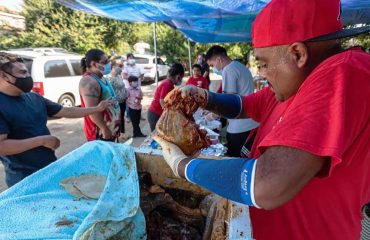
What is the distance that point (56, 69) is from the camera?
9242 mm

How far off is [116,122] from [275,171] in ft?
11.5

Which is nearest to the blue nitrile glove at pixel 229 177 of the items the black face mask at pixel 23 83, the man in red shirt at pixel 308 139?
the man in red shirt at pixel 308 139

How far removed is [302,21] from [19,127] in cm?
227

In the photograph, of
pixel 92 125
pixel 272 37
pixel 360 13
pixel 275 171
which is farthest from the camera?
pixel 360 13

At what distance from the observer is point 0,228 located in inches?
46.1

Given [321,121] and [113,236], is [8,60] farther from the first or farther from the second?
[321,121]

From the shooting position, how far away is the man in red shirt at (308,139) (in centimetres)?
75

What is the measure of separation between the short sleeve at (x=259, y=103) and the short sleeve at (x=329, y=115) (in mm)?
670

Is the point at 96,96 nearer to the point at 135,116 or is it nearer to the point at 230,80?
the point at 230,80

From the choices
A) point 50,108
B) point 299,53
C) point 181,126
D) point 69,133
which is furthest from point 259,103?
point 69,133

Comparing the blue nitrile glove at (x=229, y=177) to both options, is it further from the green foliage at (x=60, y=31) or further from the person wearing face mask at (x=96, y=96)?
the green foliage at (x=60, y=31)

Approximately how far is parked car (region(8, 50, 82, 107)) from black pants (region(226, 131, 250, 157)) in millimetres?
6570

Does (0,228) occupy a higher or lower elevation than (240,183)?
lower

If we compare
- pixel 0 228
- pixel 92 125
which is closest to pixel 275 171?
pixel 0 228
